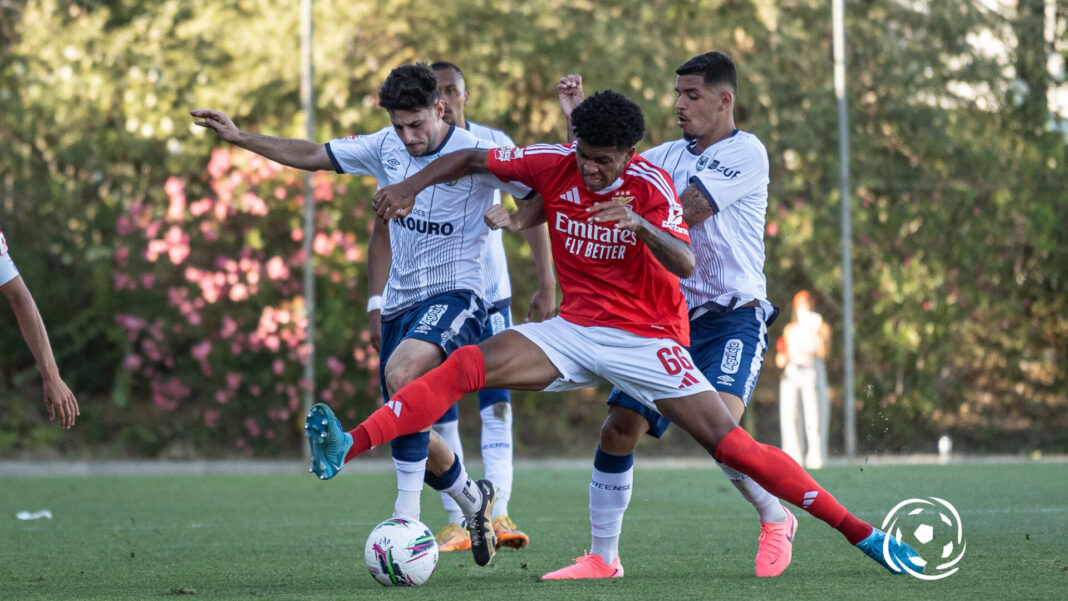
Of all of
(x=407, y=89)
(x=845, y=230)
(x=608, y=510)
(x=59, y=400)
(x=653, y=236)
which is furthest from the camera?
(x=845, y=230)

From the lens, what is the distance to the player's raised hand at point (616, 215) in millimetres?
4648

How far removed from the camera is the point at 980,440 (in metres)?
13.9

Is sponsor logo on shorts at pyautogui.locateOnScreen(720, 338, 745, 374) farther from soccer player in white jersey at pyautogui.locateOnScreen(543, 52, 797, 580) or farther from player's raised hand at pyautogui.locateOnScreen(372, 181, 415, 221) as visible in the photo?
player's raised hand at pyautogui.locateOnScreen(372, 181, 415, 221)

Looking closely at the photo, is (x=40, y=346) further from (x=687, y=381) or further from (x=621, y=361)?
(x=687, y=381)

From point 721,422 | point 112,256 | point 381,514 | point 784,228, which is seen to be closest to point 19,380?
point 112,256

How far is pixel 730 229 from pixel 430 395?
1481mm

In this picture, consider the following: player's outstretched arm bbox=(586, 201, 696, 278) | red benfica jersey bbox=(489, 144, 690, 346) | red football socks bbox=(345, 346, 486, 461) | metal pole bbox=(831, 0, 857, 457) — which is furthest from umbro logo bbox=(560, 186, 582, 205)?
metal pole bbox=(831, 0, 857, 457)

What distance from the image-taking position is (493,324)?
6.94 m

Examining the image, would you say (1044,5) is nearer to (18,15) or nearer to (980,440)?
(980,440)

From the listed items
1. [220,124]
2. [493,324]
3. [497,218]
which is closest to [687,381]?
[497,218]

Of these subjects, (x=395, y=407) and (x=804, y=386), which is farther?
(x=804, y=386)

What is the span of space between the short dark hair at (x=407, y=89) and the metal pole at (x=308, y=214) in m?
7.42

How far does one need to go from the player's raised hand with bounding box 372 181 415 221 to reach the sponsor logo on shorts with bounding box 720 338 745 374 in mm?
1392

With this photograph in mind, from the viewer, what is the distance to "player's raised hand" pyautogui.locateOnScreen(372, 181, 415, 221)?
5.29 metres
